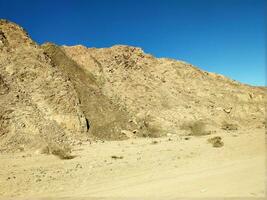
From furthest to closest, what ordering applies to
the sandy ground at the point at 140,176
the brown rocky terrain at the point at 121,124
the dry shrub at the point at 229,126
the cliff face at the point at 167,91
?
the dry shrub at the point at 229,126
the cliff face at the point at 167,91
the brown rocky terrain at the point at 121,124
the sandy ground at the point at 140,176

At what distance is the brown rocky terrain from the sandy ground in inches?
1.4

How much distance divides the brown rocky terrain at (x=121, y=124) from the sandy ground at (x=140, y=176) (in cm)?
4

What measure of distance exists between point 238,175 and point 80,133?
18.8 metres

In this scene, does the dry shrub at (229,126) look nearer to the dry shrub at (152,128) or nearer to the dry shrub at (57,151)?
the dry shrub at (152,128)

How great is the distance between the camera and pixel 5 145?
2302 cm

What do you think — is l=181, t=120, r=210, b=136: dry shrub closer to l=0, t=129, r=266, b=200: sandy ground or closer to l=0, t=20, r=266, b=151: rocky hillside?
l=0, t=20, r=266, b=151: rocky hillside

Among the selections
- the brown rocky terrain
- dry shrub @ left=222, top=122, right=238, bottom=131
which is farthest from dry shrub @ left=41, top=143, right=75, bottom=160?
dry shrub @ left=222, top=122, right=238, bottom=131

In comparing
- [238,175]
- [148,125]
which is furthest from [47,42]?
[238,175]

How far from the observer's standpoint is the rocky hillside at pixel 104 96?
27266 mm

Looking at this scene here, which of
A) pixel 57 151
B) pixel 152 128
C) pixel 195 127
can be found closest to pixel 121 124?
pixel 152 128

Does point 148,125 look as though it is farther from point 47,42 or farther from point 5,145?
point 5,145

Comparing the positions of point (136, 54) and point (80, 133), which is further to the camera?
point (136, 54)

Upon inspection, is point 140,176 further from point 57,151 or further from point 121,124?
point 121,124

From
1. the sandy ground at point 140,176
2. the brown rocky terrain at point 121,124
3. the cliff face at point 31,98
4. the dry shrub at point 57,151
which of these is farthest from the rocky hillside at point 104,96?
the sandy ground at point 140,176
